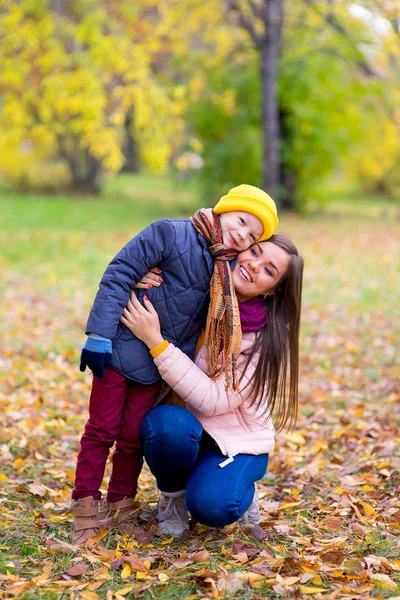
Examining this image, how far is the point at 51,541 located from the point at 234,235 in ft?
4.75

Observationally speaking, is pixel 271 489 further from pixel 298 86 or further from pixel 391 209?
pixel 391 209

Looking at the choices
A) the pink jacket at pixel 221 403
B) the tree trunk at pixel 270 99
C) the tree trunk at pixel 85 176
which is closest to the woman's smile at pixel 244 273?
the pink jacket at pixel 221 403

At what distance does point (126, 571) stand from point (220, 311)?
3.43 feet

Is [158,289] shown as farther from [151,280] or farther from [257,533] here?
[257,533]

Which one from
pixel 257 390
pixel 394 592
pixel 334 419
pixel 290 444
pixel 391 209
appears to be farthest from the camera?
pixel 391 209

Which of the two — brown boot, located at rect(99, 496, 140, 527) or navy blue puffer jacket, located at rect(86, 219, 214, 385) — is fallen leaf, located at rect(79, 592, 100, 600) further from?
navy blue puffer jacket, located at rect(86, 219, 214, 385)

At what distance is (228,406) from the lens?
309cm

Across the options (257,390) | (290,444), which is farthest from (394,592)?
(290,444)

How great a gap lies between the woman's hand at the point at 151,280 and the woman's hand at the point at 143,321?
0.18ft

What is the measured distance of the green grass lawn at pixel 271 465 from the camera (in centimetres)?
273

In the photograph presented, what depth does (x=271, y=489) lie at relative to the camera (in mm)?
3875

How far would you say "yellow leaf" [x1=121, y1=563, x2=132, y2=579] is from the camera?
9.04 feet

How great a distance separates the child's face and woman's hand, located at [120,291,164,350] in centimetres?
41

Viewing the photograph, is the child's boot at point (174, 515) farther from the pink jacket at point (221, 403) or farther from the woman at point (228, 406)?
the pink jacket at point (221, 403)
